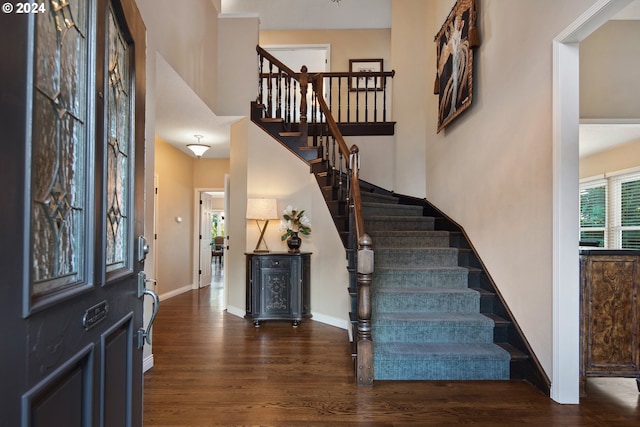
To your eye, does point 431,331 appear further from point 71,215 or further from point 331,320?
point 71,215

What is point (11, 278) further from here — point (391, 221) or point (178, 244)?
point (178, 244)

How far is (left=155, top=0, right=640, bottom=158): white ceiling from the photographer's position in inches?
149

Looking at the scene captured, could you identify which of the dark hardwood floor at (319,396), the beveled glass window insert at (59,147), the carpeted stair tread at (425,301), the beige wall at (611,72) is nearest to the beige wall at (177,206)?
the dark hardwood floor at (319,396)

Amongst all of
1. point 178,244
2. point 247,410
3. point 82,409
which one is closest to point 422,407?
Answer: point 247,410

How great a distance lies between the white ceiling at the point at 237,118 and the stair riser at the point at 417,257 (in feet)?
5.90

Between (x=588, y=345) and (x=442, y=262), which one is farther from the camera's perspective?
(x=442, y=262)

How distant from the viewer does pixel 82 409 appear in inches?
34.6

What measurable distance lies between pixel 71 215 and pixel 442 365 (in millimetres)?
2627

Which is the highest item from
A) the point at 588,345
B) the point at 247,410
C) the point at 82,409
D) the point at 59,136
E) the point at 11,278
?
the point at 59,136

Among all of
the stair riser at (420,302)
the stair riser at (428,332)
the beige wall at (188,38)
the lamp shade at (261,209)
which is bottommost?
the stair riser at (428,332)

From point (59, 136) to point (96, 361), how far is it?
1.84 feet

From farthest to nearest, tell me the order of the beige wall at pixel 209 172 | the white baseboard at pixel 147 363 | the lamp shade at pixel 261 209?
the beige wall at pixel 209 172 → the lamp shade at pixel 261 209 → the white baseboard at pixel 147 363

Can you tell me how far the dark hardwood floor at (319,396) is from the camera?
2.13 m

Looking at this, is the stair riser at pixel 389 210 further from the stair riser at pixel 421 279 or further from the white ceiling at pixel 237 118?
the white ceiling at pixel 237 118
